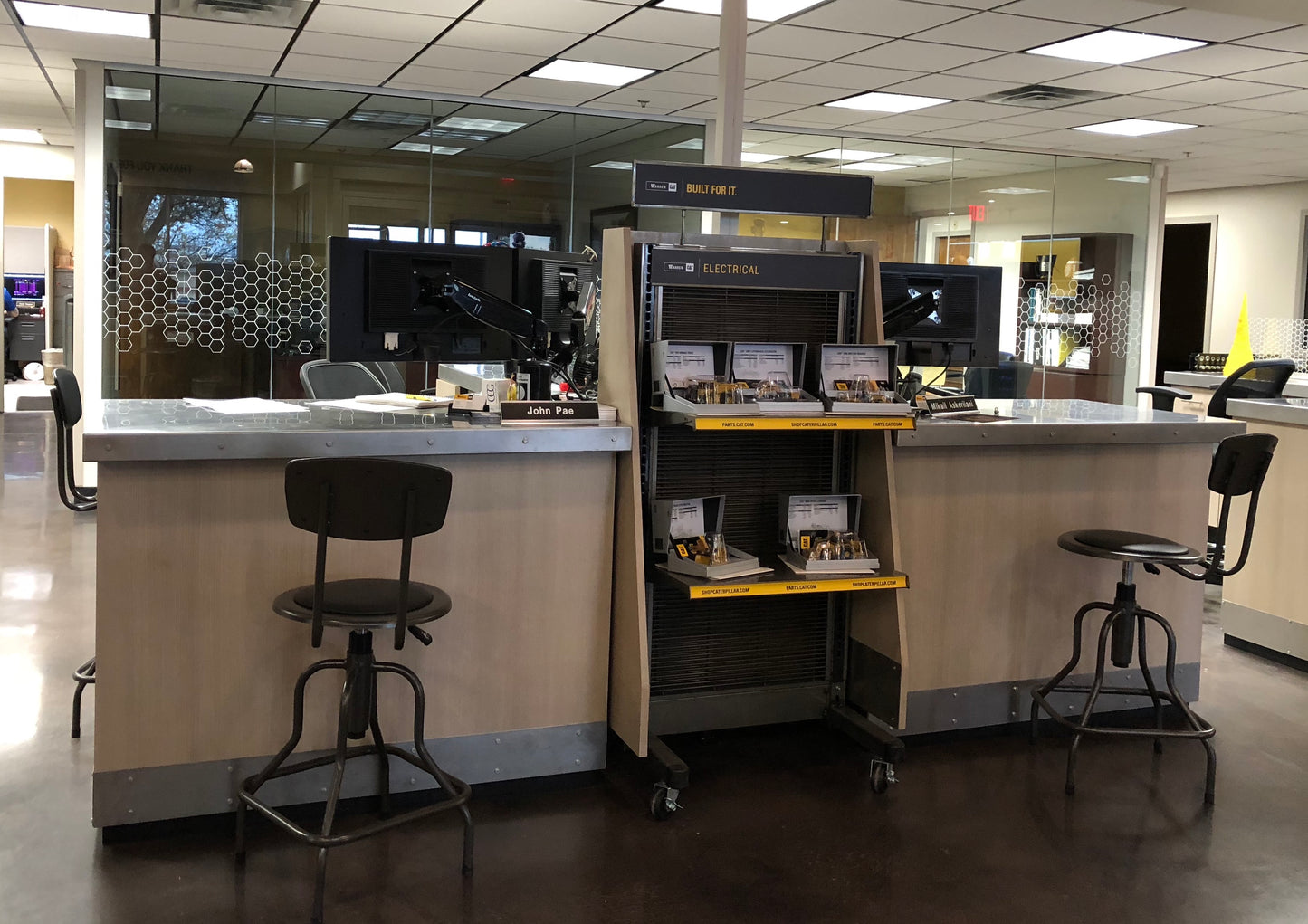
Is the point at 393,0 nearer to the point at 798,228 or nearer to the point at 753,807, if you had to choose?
the point at 753,807

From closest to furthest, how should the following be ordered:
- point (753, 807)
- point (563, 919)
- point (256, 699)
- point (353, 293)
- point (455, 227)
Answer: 1. point (563, 919)
2. point (256, 699)
3. point (753, 807)
4. point (353, 293)
5. point (455, 227)

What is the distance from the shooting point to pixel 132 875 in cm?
265

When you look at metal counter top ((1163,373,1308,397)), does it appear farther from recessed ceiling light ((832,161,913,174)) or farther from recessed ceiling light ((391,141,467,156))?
recessed ceiling light ((391,141,467,156))

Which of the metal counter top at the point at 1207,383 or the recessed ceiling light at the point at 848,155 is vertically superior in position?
the recessed ceiling light at the point at 848,155

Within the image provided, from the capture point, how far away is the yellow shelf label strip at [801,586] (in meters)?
3.05

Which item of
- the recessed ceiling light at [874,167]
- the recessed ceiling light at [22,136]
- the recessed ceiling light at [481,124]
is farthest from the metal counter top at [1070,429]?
the recessed ceiling light at [22,136]

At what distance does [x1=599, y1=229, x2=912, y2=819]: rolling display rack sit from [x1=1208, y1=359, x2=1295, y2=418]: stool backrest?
4133 mm

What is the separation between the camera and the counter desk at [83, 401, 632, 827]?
9.05ft

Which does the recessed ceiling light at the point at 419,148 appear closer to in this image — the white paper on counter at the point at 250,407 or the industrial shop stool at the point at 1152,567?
the white paper on counter at the point at 250,407

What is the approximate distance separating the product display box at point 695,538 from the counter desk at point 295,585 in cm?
16

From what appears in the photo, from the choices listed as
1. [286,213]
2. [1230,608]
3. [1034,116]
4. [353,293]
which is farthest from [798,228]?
[353,293]

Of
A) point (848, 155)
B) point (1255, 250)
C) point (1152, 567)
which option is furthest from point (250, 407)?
point (1255, 250)

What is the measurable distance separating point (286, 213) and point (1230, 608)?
19.9 feet

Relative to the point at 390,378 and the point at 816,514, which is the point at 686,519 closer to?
the point at 816,514
